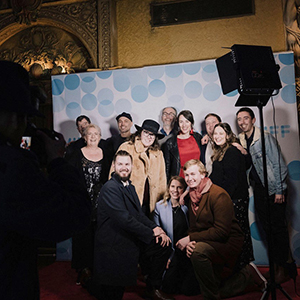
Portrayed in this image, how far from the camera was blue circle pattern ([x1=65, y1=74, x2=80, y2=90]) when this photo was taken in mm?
4098

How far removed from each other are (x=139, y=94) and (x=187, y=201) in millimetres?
1455

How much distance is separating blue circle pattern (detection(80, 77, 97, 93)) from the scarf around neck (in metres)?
1.92

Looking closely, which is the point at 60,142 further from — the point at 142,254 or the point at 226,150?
the point at 226,150

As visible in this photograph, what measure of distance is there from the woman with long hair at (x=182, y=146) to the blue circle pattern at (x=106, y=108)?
82 cm

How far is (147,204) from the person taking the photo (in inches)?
142

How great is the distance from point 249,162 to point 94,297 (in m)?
2.12

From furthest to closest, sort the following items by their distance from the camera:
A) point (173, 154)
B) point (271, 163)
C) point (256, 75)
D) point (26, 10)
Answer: point (26, 10)
point (173, 154)
point (271, 163)
point (256, 75)

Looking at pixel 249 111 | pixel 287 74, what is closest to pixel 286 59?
pixel 287 74

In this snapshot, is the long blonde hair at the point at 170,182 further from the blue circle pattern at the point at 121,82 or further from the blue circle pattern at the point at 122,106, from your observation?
the blue circle pattern at the point at 121,82

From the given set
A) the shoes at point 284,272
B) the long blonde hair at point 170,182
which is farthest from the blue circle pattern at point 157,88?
the shoes at point 284,272

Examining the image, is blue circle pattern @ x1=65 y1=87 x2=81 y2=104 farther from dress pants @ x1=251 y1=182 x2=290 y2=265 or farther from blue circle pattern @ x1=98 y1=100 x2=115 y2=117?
dress pants @ x1=251 y1=182 x2=290 y2=265

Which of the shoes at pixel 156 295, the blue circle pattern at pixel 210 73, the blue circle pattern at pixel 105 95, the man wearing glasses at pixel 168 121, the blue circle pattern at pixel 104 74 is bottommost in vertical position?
the shoes at pixel 156 295

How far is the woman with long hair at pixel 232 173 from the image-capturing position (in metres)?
3.34

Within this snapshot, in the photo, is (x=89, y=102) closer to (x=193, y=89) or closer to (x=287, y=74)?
(x=193, y=89)
